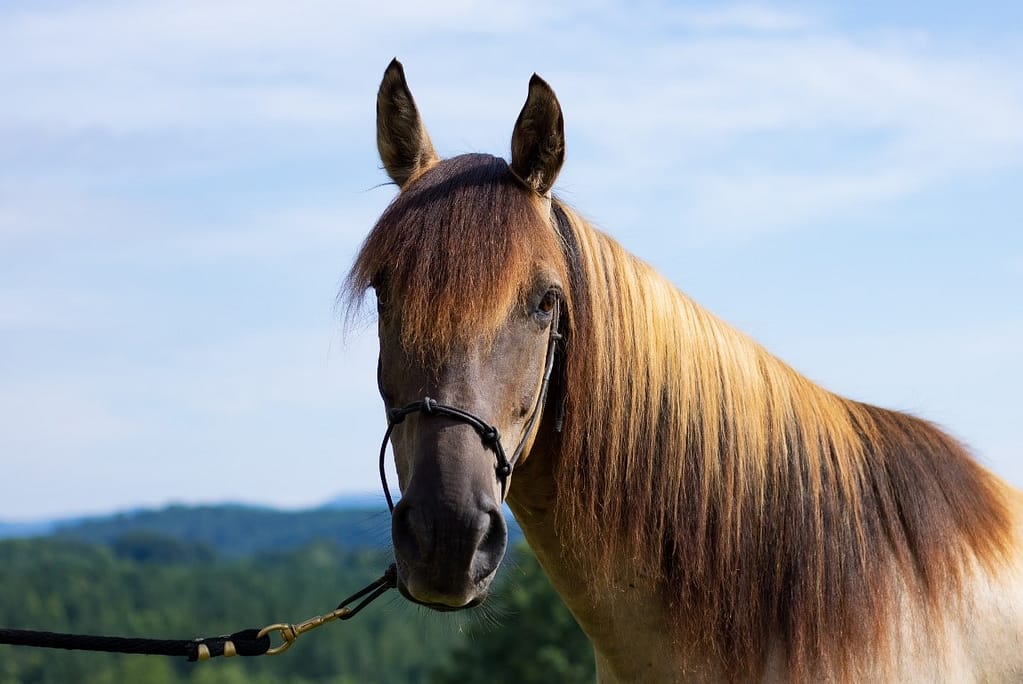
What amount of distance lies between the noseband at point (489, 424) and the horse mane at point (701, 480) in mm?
95

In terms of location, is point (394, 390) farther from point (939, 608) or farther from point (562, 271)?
point (939, 608)

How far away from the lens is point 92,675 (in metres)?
94.0

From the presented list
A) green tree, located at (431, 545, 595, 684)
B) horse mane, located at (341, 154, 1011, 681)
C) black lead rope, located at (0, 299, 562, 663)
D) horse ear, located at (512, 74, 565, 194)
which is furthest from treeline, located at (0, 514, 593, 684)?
horse ear, located at (512, 74, 565, 194)

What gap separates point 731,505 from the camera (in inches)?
151

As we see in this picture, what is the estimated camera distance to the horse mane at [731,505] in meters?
3.79

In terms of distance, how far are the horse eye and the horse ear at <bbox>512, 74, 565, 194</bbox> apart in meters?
0.48

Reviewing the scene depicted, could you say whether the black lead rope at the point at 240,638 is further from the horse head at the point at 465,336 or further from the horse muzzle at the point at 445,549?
the horse muzzle at the point at 445,549

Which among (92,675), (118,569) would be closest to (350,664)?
(92,675)

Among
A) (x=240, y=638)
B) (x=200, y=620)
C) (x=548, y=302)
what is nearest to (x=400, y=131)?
(x=548, y=302)

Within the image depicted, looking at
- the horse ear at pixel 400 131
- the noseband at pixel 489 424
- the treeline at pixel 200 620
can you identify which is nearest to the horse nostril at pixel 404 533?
the noseband at pixel 489 424

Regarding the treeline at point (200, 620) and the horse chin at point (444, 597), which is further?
the treeline at point (200, 620)

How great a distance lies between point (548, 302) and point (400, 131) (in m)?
1.02

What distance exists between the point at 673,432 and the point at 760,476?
0.35 meters

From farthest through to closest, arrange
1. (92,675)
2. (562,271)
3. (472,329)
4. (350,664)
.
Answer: (350,664), (92,675), (562,271), (472,329)
